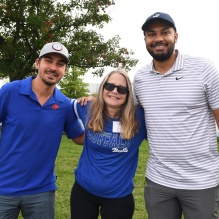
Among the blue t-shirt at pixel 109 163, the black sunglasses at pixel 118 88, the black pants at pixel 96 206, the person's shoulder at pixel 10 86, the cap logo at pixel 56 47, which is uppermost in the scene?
the cap logo at pixel 56 47

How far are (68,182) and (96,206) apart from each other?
4094mm

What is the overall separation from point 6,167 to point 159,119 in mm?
1548

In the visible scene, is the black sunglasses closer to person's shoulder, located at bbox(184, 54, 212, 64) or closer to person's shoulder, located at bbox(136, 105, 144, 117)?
person's shoulder, located at bbox(136, 105, 144, 117)

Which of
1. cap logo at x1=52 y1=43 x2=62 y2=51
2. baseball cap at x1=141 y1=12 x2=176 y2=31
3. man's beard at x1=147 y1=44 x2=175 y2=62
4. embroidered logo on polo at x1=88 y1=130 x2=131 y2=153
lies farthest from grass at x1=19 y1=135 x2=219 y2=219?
baseball cap at x1=141 y1=12 x2=176 y2=31

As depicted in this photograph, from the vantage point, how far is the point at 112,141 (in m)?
3.15

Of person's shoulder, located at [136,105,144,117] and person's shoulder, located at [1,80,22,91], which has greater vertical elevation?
person's shoulder, located at [1,80,22,91]

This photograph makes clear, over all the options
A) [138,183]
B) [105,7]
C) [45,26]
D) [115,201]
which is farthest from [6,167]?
[105,7]

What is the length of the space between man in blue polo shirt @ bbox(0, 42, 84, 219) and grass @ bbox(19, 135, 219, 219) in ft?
7.33

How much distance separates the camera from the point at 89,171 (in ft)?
10.4

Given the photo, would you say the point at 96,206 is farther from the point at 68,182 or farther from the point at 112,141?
the point at 68,182

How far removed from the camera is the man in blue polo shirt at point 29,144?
3096 millimetres

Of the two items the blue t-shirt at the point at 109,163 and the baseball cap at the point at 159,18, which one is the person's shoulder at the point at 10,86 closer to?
the blue t-shirt at the point at 109,163

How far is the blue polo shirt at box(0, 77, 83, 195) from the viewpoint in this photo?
3.09 metres

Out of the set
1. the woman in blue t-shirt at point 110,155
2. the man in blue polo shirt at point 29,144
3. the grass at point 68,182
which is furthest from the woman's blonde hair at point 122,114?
the grass at point 68,182
